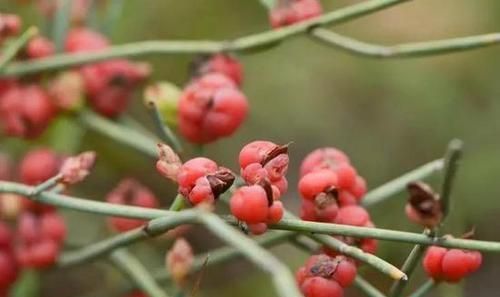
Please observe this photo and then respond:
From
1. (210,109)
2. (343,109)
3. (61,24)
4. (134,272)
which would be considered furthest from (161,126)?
(343,109)

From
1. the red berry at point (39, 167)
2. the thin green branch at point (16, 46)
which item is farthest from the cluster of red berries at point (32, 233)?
the thin green branch at point (16, 46)

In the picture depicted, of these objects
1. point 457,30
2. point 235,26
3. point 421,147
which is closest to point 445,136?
point 421,147

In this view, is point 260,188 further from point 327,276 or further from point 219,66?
point 219,66

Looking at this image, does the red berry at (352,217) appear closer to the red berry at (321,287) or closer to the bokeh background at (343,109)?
the red berry at (321,287)

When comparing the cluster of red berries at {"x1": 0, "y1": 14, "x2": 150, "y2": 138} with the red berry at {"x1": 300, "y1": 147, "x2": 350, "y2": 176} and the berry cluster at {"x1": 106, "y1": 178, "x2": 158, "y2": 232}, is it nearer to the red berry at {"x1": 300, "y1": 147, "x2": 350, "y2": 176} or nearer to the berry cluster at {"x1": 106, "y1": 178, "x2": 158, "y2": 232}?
the berry cluster at {"x1": 106, "y1": 178, "x2": 158, "y2": 232}

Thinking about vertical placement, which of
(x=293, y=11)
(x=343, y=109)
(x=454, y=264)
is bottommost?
(x=454, y=264)

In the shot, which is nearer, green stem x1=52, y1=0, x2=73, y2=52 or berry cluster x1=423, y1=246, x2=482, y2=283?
berry cluster x1=423, y1=246, x2=482, y2=283

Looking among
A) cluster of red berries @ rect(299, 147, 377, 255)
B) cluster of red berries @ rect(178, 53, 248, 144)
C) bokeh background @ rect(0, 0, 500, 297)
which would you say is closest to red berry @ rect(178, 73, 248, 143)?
cluster of red berries @ rect(178, 53, 248, 144)
